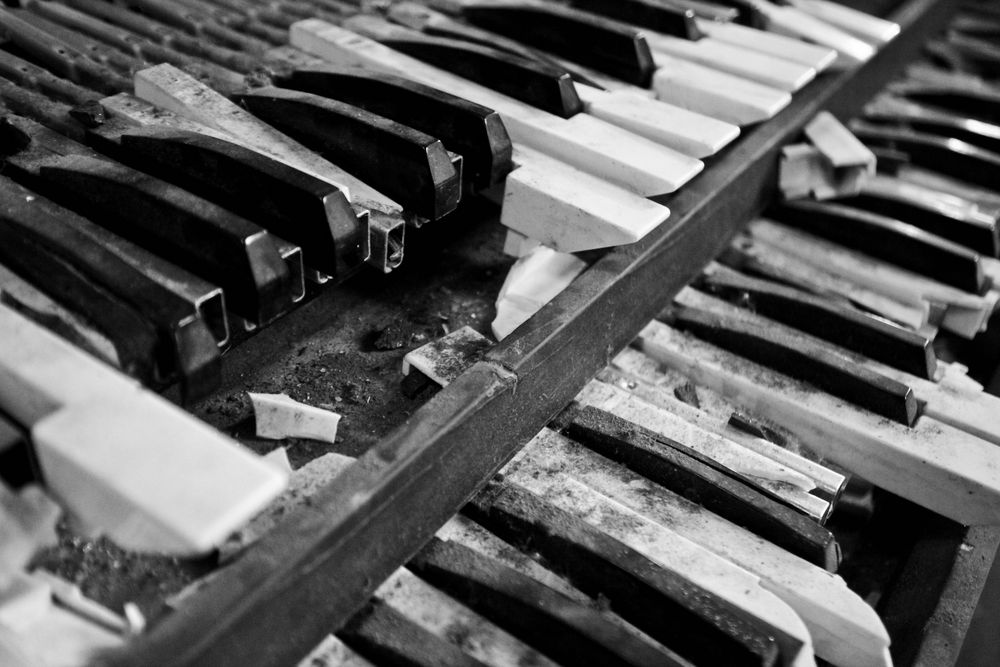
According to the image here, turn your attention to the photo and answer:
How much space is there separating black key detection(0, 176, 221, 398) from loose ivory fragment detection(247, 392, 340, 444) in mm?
309

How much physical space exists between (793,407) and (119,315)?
47.4 inches

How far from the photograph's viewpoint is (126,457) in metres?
0.95

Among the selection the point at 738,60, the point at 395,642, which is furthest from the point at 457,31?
the point at 395,642

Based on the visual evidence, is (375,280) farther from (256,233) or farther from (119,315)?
(119,315)

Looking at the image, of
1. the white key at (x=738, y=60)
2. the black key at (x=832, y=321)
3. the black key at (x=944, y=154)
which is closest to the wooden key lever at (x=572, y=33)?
the white key at (x=738, y=60)

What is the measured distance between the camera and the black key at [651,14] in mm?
2361

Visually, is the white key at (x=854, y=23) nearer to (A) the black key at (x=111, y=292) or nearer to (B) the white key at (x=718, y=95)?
(B) the white key at (x=718, y=95)

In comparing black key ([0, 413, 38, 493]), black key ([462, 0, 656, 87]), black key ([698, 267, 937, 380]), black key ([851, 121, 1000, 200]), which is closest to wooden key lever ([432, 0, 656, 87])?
black key ([462, 0, 656, 87])

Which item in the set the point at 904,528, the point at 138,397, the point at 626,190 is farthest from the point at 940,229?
the point at 138,397

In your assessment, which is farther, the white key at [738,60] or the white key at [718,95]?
the white key at [738,60]

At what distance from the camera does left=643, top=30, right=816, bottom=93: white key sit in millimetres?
2215

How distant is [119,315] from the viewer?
1177 millimetres

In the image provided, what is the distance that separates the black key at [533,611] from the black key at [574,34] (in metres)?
1.23

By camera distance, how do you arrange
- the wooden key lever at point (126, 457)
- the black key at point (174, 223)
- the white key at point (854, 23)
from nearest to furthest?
the wooden key lever at point (126, 457) < the black key at point (174, 223) < the white key at point (854, 23)
